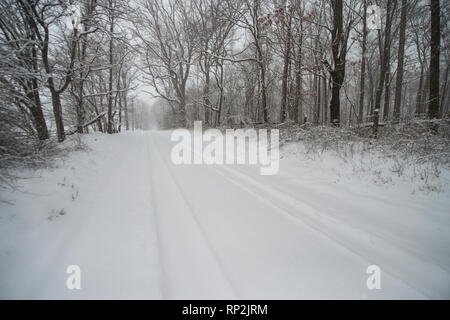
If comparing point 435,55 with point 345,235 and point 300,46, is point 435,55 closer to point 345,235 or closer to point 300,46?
point 300,46

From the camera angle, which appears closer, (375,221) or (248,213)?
(375,221)

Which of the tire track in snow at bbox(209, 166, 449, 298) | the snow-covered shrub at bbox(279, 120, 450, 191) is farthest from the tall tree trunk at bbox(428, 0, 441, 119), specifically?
the tire track in snow at bbox(209, 166, 449, 298)

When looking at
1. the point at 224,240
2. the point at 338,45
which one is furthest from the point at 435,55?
the point at 224,240

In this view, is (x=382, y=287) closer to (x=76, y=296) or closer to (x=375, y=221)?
(x=375, y=221)

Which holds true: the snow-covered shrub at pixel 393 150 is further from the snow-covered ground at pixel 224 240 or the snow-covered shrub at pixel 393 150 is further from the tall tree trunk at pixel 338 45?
the tall tree trunk at pixel 338 45

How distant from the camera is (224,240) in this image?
8.10 ft

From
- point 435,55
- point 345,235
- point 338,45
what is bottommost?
point 345,235

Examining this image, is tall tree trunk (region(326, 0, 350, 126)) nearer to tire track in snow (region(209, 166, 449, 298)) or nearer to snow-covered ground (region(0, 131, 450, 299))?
snow-covered ground (region(0, 131, 450, 299))

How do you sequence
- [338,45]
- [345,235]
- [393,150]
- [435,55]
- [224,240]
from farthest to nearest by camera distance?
[338,45] → [435,55] → [393,150] → [345,235] → [224,240]

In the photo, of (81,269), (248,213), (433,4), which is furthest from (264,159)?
(433,4)

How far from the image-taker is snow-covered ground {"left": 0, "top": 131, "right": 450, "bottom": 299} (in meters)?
1.85

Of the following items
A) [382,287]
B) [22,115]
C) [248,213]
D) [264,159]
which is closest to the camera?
[382,287]
